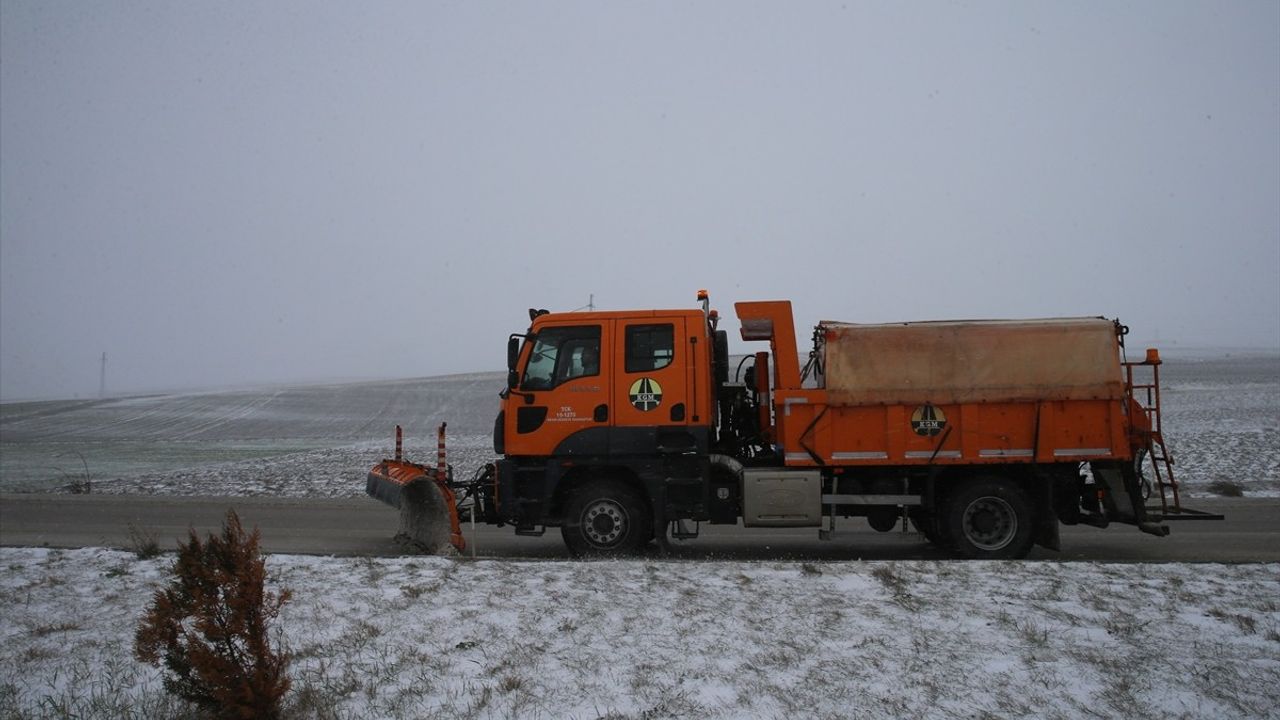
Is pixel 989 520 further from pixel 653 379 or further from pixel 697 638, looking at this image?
pixel 697 638

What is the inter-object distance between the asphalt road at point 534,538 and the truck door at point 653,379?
1797mm

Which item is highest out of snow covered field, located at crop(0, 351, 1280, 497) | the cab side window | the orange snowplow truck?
the cab side window

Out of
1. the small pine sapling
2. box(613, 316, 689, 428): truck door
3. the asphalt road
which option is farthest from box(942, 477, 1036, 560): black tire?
the small pine sapling

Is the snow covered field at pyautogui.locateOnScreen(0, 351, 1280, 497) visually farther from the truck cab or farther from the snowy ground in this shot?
the snowy ground

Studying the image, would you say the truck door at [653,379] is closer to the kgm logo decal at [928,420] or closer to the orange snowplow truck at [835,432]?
the orange snowplow truck at [835,432]

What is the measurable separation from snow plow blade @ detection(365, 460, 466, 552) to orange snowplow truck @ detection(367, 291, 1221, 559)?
104mm

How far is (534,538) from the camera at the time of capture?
38.0 ft

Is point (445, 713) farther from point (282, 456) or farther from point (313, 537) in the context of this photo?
point (282, 456)

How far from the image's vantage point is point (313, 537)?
11.3 meters

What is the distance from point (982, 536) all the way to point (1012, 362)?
1966mm

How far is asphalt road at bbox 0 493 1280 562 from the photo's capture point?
Answer: 980 centimetres

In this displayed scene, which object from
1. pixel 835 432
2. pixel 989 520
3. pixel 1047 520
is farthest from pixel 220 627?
pixel 1047 520

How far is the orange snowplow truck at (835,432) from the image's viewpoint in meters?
9.10

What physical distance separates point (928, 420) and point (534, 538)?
5.47m
